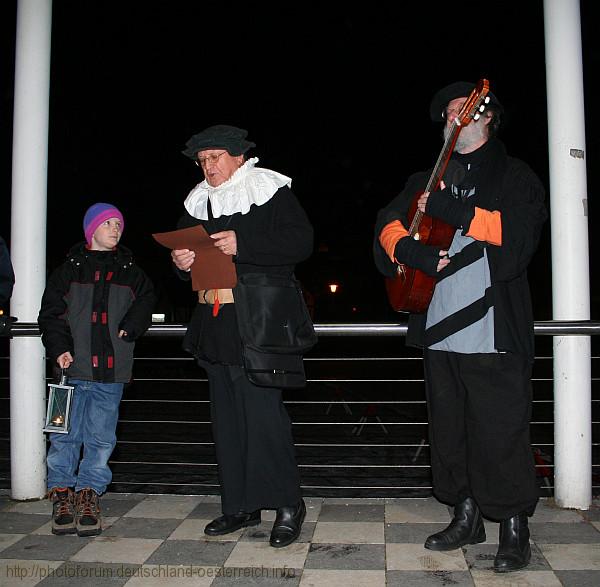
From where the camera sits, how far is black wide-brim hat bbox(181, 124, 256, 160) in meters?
2.84

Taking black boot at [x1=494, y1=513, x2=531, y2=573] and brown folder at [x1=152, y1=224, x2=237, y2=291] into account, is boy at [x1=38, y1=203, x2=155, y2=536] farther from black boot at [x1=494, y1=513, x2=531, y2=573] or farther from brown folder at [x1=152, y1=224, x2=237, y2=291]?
black boot at [x1=494, y1=513, x2=531, y2=573]

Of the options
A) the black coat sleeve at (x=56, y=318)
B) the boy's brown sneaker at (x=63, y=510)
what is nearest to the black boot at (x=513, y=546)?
the boy's brown sneaker at (x=63, y=510)

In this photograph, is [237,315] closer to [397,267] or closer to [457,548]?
[397,267]

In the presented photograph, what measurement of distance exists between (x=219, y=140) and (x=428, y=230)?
3.12 ft

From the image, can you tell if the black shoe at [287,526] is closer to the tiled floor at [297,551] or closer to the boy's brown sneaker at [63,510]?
the tiled floor at [297,551]

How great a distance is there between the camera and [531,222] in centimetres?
243

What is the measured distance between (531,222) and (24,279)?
2523 millimetres

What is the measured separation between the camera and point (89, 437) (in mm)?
3162

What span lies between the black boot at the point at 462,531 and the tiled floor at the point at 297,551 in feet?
0.12

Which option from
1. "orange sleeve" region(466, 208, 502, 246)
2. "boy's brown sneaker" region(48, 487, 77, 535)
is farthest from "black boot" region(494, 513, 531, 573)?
"boy's brown sneaker" region(48, 487, 77, 535)

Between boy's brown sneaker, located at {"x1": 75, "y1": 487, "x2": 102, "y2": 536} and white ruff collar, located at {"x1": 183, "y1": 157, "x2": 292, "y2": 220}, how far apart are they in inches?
52.8

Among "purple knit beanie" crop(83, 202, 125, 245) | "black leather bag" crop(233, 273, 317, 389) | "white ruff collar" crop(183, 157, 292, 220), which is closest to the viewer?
"black leather bag" crop(233, 273, 317, 389)

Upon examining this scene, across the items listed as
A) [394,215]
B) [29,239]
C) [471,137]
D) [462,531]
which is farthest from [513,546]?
[29,239]

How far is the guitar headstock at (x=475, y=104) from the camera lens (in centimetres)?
229
